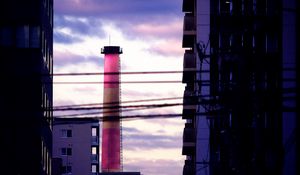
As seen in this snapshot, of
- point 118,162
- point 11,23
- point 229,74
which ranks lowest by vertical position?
point 118,162

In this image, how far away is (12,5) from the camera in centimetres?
6356

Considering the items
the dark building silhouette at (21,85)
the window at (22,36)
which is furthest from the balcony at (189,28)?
the window at (22,36)

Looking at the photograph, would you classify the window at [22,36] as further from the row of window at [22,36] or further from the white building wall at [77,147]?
the white building wall at [77,147]

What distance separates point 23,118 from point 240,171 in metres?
39.9

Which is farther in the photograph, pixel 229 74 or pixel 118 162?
pixel 118 162

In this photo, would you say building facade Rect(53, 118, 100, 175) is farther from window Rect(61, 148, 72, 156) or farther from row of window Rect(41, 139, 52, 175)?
row of window Rect(41, 139, 52, 175)

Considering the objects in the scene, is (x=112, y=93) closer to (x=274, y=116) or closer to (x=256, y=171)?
(x=274, y=116)

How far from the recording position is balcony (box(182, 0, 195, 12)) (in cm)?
7175

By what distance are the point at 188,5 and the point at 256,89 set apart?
125ft

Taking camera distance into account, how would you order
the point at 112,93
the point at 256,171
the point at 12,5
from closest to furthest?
the point at 256,171 < the point at 12,5 < the point at 112,93

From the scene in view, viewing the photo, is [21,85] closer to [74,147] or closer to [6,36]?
[6,36]

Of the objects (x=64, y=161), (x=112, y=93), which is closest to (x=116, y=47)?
(x=112, y=93)

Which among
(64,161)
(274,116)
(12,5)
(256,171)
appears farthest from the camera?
(64,161)

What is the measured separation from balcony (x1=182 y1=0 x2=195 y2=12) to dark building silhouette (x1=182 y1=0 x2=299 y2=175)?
10.7 meters
